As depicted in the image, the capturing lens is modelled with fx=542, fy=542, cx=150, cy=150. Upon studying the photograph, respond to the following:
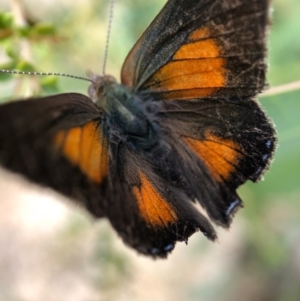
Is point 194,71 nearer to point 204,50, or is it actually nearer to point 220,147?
point 204,50

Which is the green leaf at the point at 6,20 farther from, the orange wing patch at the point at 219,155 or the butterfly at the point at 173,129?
the orange wing patch at the point at 219,155

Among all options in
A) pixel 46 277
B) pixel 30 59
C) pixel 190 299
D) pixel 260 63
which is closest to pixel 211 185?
pixel 260 63

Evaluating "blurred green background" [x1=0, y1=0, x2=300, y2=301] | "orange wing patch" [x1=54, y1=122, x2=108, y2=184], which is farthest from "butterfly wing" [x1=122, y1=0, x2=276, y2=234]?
"blurred green background" [x1=0, y1=0, x2=300, y2=301]

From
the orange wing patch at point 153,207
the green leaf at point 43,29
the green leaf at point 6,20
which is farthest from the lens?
the green leaf at point 43,29

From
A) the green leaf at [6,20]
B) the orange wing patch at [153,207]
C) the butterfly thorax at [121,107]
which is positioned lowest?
the orange wing patch at [153,207]

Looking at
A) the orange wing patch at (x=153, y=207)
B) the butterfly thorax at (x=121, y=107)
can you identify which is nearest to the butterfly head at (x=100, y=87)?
the butterfly thorax at (x=121, y=107)

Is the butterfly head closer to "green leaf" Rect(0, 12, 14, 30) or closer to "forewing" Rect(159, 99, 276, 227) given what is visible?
"forewing" Rect(159, 99, 276, 227)

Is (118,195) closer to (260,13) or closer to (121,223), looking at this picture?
(121,223)
